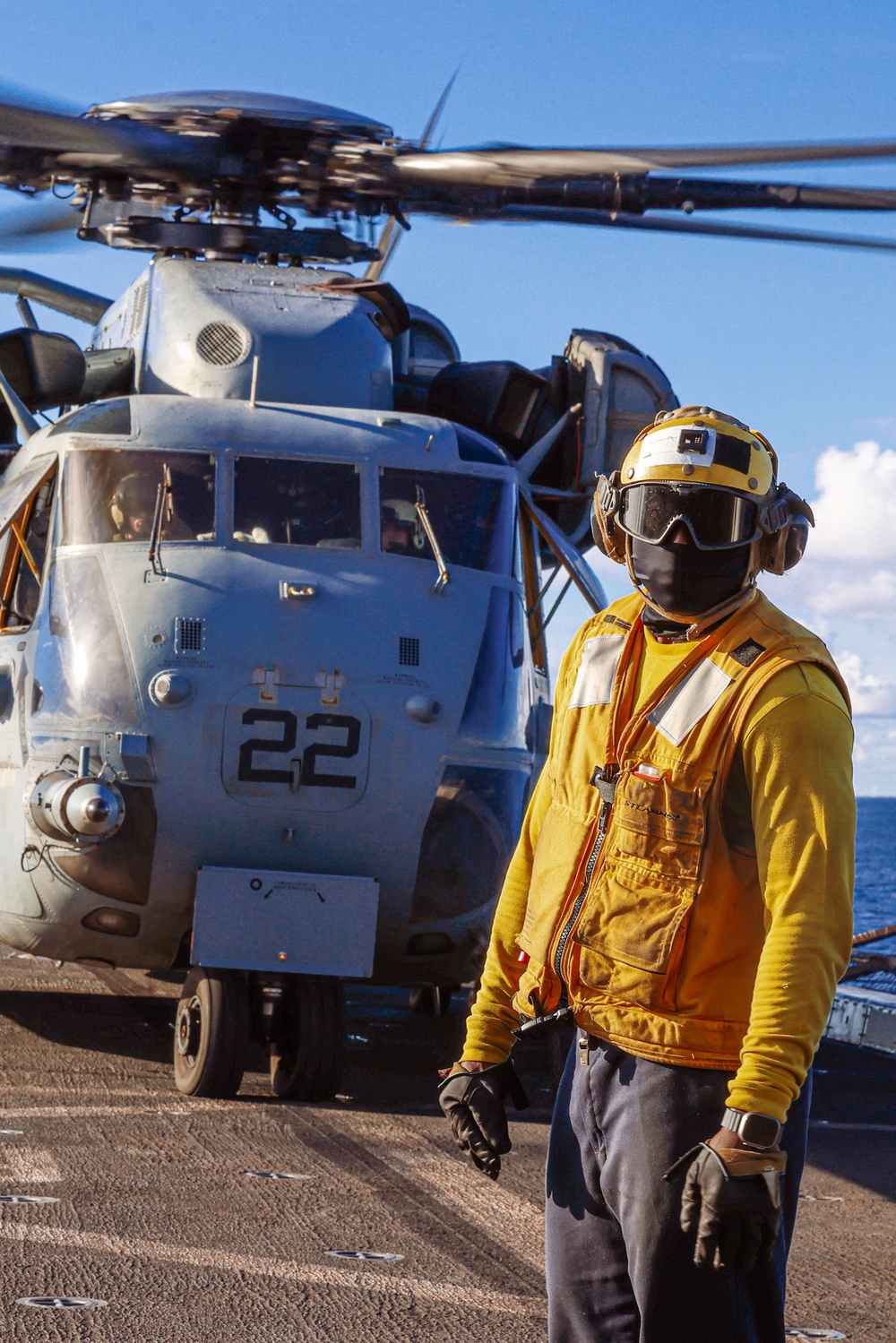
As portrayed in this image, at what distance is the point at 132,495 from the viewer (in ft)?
27.9

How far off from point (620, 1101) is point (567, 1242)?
32cm

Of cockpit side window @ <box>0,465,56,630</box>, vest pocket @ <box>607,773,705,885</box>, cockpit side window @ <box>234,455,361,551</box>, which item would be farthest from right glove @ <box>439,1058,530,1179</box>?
cockpit side window @ <box>0,465,56,630</box>

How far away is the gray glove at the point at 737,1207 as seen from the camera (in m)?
2.67

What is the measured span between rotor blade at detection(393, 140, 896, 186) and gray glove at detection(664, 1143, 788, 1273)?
4.08m

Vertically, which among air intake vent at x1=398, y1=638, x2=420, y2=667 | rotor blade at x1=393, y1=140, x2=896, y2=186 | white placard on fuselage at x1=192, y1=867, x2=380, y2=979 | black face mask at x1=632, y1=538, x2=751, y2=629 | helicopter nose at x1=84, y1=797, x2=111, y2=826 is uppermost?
rotor blade at x1=393, y1=140, x2=896, y2=186

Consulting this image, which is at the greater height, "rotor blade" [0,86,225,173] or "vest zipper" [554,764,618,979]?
"rotor blade" [0,86,225,173]

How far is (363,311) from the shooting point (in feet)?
33.0

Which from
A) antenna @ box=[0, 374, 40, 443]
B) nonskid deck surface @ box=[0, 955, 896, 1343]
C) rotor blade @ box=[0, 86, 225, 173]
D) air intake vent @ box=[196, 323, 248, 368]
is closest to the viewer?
nonskid deck surface @ box=[0, 955, 896, 1343]

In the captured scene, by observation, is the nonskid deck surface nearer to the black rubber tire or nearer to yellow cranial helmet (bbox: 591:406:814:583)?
the black rubber tire

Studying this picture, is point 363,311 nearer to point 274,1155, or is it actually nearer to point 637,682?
point 274,1155

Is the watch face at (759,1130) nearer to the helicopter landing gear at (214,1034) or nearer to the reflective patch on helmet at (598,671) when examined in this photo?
the reflective patch on helmet at (598,671)

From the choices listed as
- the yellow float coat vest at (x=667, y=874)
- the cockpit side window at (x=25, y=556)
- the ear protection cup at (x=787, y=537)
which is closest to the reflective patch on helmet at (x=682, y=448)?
the ear protection cup at (x=787, y=537)

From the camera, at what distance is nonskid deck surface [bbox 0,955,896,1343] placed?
4.87 meters

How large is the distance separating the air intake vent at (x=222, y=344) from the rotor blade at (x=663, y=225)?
1.50m
